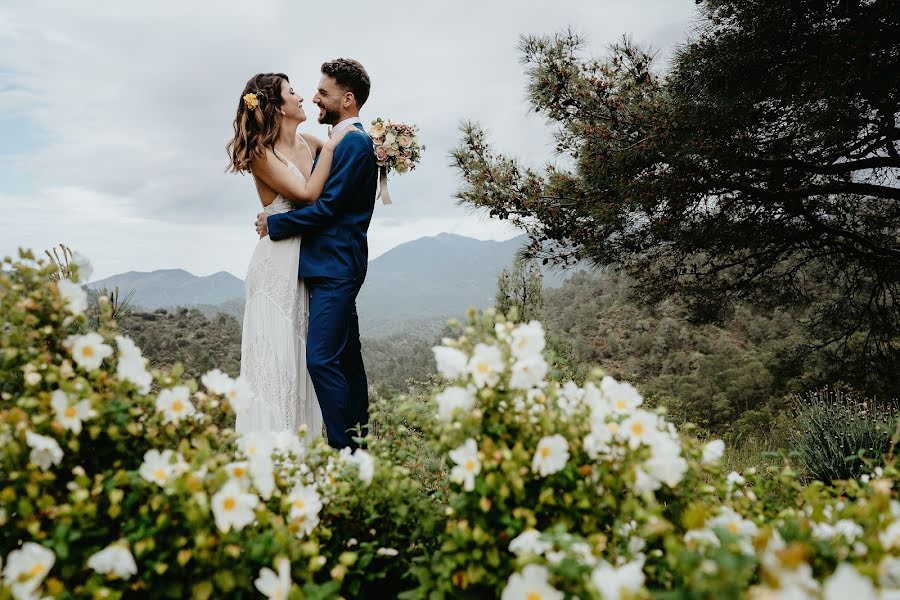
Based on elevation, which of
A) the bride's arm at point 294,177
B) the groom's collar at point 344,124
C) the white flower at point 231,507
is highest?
the groom's collar at point 344,124

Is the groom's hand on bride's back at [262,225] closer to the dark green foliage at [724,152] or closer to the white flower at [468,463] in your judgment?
the white flower at [468,463]

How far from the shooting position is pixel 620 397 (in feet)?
4.27

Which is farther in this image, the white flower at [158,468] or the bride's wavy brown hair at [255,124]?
the bride's wavy brown hair at [255,124]

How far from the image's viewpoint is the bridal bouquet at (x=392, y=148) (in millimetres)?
3281

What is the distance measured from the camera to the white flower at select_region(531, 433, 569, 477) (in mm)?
1163

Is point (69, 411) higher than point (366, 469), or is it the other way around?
point (69, 411)

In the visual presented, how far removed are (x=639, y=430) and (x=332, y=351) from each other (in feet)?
6.37

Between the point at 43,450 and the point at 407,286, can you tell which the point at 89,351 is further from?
the point at 407,286

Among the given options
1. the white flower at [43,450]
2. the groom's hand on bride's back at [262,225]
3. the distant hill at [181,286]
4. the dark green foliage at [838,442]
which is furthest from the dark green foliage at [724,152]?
the distant hill at [181,286]

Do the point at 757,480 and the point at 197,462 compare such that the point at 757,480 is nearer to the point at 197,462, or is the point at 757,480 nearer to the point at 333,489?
the point at 333,489

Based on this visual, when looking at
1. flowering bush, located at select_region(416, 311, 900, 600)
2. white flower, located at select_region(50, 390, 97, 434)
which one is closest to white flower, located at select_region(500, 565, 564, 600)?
flowering bush, located at select_region(416, 311, 900, 600)

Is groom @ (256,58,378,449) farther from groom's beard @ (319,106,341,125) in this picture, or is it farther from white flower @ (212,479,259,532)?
white flower @ (212,479,259,532)

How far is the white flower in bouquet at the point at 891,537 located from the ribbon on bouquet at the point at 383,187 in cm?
289

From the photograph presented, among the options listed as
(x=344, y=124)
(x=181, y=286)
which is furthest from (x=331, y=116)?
(x=181, y=286)
